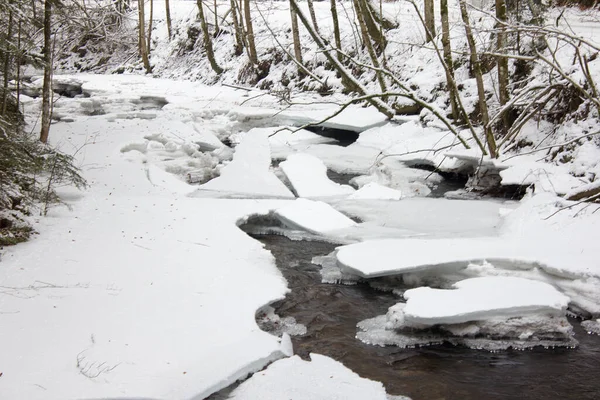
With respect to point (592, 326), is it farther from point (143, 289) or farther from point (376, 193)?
point (376, 193)

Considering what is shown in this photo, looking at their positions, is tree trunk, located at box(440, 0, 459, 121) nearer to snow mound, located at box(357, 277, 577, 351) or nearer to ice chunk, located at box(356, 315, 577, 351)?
snow mound, located at box(357, 277, 577, 351)

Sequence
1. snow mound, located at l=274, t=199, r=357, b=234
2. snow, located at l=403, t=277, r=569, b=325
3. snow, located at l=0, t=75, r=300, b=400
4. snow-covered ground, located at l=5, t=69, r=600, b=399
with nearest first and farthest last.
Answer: snow, located at l=0, t=75, r=300, b=400 < snow-covered ground, located at l=5, t=69, r=600, b=399 < snow, located at l=403, t=277, r=569, b=325 < snow mound, located at l=274, t=199, r=357, b=234

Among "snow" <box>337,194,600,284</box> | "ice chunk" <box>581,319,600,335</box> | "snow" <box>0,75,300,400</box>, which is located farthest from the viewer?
"snow" <box>337,194,600,284</box>

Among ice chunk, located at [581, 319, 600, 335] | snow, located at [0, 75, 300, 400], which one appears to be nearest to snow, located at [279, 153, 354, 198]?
snow, located at [0, 75, 300, 400]

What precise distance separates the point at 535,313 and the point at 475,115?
24.4ft

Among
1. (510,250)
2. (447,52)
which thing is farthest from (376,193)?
(510,250)

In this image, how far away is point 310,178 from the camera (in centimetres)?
902

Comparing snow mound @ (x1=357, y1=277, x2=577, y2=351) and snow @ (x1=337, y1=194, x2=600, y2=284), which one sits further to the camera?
snow @ (x1=337, y1=194, x2=600, y2=284)

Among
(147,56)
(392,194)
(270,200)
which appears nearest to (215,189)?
(270,200)

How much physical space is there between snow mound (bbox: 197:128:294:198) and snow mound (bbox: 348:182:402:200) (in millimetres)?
1077

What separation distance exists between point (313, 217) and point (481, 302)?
3057 millimetres

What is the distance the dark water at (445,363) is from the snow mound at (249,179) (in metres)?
3.45

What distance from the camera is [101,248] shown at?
5.42m

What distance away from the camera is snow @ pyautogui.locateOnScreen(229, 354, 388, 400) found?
3.35m
